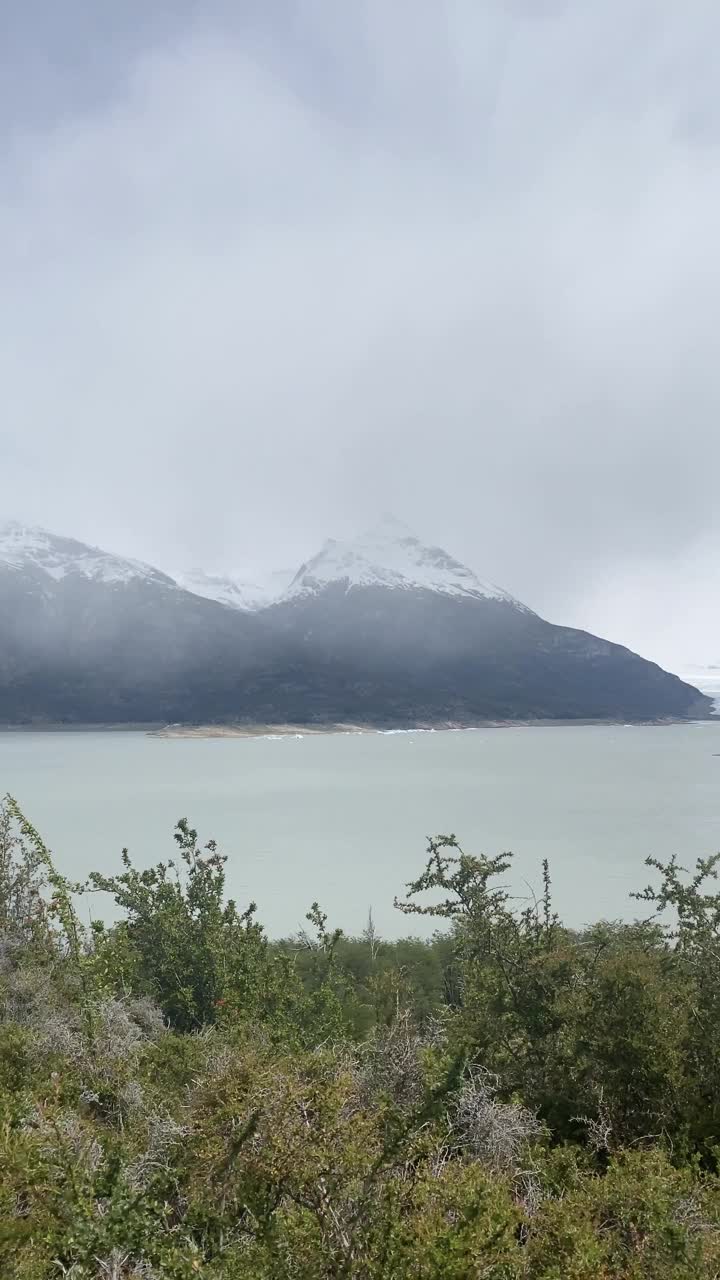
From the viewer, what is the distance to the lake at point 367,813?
42656 millimetres

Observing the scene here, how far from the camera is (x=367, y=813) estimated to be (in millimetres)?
69438

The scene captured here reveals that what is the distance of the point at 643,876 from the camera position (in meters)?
44.0

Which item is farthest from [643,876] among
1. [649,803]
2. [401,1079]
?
[401,1079]

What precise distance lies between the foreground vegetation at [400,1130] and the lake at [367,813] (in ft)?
67.5

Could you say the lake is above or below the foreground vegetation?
below

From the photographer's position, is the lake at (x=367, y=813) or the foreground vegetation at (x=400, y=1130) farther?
the lake at (x=367, y=813)

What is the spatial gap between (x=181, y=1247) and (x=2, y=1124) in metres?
2.29

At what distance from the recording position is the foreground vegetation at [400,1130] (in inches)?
217

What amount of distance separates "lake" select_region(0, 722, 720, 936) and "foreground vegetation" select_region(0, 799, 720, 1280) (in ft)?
67.5

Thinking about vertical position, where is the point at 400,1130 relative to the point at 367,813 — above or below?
above

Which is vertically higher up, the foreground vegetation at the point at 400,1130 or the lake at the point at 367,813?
the foreground vegetation at the point at 400,1130

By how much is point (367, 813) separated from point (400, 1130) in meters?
63.6

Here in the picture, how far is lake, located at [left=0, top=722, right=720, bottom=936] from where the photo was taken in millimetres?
42656

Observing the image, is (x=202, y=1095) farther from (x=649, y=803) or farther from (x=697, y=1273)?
→ (x=649, y=803)
